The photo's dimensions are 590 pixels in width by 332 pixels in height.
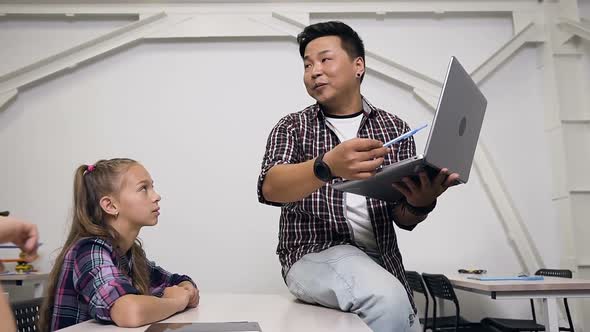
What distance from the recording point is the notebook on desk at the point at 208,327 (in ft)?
3.04

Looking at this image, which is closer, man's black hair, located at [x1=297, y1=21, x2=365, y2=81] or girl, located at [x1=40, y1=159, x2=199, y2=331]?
girl, located at [x1=40, y1=159, x2=199, y2=331]

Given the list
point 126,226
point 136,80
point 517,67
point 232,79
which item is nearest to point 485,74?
point 517,67

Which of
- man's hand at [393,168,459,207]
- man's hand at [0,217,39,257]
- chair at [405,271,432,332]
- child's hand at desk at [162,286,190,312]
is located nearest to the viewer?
man's hand at [0,217,39,257]

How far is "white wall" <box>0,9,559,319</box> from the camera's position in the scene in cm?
437

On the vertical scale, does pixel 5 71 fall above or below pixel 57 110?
above

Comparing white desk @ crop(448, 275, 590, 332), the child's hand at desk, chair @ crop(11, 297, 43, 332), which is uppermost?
the child's hand at desk

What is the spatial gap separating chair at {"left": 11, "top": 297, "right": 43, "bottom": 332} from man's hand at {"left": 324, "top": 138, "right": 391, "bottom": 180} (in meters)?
0.89

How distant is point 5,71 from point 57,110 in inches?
24.2

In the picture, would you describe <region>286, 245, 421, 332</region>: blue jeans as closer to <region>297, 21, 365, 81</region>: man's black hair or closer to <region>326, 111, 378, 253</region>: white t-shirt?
<region>326, 111, 378, 253</region>: white t-shirt

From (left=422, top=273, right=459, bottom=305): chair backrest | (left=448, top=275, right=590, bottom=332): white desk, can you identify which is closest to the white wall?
(left=422, top=273, right=459, bottom=305): chair backrest

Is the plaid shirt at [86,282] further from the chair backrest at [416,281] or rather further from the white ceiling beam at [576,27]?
the white ceiling beam at [576,27]

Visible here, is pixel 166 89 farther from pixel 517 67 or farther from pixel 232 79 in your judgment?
pixel 517 67

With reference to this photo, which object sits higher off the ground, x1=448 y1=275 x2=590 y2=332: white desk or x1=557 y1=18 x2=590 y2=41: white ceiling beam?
x1=557 y1=18 x2=590 y2=41: white ceiling beam

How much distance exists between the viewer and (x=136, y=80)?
15.1 ft
